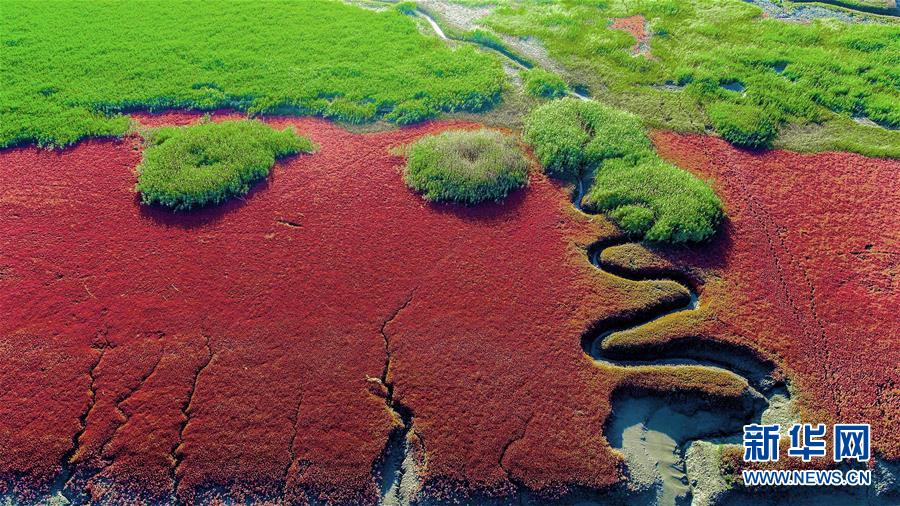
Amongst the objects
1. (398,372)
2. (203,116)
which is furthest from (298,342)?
(203,116)

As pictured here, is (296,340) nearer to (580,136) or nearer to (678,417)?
(678,417)

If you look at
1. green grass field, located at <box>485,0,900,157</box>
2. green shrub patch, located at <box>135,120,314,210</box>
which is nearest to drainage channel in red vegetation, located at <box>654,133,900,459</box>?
green grass field, located at <box>485,0,900,157</box>

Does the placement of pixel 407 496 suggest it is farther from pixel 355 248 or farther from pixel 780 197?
pixel 780 197

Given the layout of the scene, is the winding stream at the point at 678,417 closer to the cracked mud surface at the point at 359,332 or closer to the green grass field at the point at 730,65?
the cracked mud surface at the point at 359,332

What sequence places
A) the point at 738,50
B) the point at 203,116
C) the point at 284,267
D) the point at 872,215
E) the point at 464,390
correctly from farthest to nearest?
1. the point at 738,50
2. the point at 203,116
3. the point at 872,215
4. the point at 284,267
5. the point at 464,390

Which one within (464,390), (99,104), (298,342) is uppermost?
(99,104)

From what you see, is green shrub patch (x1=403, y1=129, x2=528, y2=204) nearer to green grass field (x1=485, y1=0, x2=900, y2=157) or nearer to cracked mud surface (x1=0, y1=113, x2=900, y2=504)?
cracked mud surface (x1=0, y1=113, x2=900, y2=504)

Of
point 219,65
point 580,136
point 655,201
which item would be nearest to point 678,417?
point 655,201
